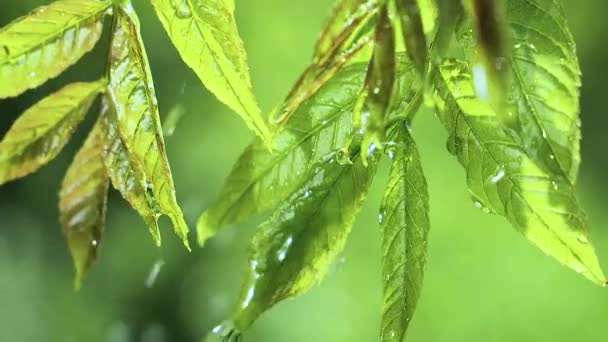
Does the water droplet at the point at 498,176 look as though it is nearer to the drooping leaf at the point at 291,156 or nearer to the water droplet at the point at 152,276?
the drooping leaf at the point at 291,156

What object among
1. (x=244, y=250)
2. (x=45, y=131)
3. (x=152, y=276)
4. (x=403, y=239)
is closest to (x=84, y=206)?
(x=45, y=131)

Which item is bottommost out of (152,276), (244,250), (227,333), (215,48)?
(152,276)

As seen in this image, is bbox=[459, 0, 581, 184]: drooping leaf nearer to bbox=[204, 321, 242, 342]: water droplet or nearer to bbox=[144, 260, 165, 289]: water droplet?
bbox=[204, 321, 242, 342]: water droplet

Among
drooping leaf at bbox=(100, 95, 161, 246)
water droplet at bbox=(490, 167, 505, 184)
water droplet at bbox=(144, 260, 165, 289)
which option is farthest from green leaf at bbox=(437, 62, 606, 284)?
water droplet at bbox=(144, 260, 165, 289)

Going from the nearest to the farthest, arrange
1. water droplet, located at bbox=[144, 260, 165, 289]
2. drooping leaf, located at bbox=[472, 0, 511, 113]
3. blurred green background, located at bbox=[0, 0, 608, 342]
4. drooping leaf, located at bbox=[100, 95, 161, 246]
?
drooping leaf, located at bbox=[472, 0, 511, 113]
drooping leaf, located at bbox=[100, 95, 161, 246]
blurred green background, located at bbox=[0, 0, 608, 342]
water droplet, located at bbox=[144, 260, 165, 289]

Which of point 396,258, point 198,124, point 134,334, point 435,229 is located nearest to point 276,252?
point 396,258

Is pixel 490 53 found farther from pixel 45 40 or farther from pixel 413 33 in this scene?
pixel 45 40

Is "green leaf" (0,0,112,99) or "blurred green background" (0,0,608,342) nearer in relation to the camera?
"green leaf" (0,0,112,99)
